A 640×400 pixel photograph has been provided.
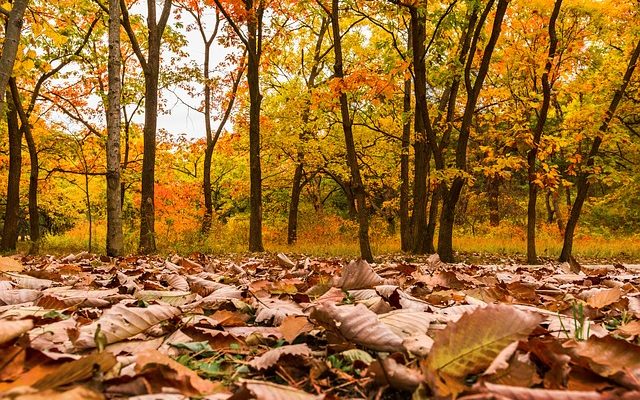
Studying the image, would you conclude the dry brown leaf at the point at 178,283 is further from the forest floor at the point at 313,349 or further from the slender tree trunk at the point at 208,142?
the slender tree trunk at the point at 208,142

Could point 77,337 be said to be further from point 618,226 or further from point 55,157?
point 618,226

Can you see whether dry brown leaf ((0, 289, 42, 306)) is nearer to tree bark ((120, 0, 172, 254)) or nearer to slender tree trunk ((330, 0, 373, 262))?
slender tree trunk ((330, 0, 373, 262))

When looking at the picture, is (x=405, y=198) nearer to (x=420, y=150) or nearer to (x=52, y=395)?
(x=420, y=150)

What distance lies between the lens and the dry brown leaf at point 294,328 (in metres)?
1.51

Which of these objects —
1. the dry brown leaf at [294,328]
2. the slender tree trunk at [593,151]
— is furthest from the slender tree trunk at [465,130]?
the dry brown leaf at [294,328]

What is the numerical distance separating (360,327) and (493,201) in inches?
1101

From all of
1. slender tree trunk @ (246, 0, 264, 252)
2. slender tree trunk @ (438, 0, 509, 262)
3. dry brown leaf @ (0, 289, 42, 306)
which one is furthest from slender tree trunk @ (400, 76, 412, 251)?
dry brown leaf @ (0, 289, 42, 306)

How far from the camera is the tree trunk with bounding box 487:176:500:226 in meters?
26.7

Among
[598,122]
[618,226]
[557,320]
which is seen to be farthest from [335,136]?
[557,320]

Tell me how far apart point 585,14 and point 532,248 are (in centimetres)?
738

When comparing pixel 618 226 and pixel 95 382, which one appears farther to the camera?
pixel 618 226

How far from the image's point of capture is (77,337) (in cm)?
138

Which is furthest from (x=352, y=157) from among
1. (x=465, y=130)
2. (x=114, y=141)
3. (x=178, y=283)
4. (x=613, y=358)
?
(x=613, y=358)

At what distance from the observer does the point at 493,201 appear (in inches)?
1089
